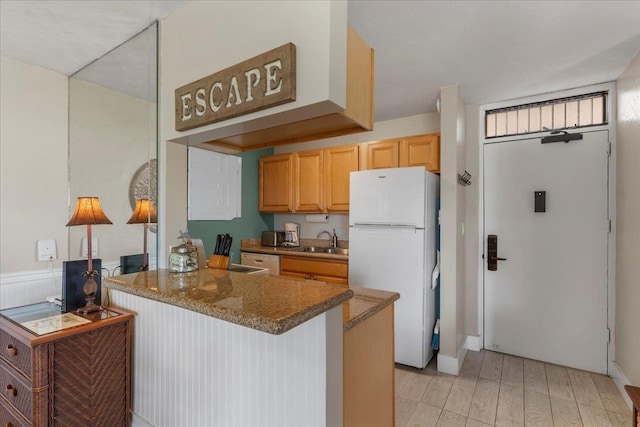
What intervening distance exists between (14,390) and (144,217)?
99 centimetres

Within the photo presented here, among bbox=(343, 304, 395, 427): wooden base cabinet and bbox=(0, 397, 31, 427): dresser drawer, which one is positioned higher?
bbox=(343, 304, 395, 427): wooden base cabinet

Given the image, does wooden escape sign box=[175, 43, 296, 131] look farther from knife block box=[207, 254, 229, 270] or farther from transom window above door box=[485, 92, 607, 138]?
transom window above door box=[485, 92, 607, 138]

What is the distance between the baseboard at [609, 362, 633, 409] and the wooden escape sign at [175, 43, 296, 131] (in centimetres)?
306

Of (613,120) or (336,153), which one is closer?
(613,120)

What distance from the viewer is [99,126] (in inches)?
85.5

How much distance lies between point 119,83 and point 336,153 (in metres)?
2.22

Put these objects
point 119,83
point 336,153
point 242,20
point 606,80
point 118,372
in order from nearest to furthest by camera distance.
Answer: point 242,20, point 118,372, point 119,83, point 606,80, point 336,153

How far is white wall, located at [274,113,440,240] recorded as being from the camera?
3.45 metres

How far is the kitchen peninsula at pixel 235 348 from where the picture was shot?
3.39ft

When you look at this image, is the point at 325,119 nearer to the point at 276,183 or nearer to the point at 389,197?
the point at 389,197

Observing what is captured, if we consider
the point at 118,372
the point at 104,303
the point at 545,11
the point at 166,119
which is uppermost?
the point at 545,11

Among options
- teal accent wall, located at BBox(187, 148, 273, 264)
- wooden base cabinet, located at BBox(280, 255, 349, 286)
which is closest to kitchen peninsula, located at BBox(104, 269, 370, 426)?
wooden base cabinet, located at BBox(280, 255, 349, 286)

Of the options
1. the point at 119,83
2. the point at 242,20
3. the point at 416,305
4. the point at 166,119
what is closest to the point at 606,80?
the point at 416,305

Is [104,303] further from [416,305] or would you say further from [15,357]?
[416,305]
